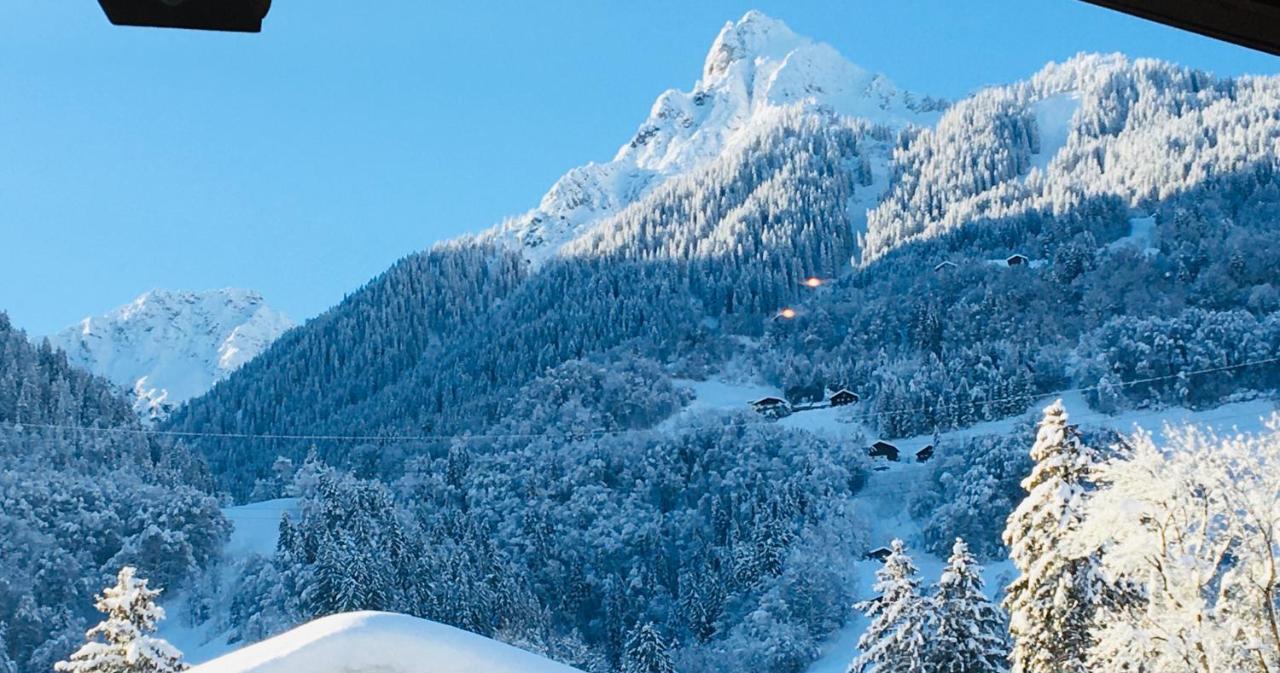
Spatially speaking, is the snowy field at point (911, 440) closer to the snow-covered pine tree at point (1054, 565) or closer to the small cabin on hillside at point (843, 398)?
the small cabin on hillside at point (843, 398)

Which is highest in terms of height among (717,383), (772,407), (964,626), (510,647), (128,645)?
(717,383)

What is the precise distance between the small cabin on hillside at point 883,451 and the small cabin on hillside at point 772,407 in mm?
13140

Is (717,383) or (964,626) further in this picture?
(717,383)

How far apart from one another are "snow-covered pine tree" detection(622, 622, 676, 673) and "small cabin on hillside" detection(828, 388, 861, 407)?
39.2 m

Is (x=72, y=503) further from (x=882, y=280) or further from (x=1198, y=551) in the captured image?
(x=882, y=280)

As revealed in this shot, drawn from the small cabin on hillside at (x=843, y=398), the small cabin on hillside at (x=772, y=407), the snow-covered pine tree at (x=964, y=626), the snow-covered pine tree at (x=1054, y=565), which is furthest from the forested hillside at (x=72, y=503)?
the small cabin on hillside at (x=843, y=398)

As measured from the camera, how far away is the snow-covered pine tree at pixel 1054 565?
2202 cm

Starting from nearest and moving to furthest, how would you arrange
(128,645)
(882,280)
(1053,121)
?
1. (128,645)
2. (882,280)
3. (1053,121)

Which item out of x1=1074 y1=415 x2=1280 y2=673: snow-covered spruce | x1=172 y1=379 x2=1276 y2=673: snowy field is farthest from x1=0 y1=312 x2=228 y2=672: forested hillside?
x1=1074 y1=415 x2=1280 y2=673: snow-covered spruce

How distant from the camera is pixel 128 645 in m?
26.7

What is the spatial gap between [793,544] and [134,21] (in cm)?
6630

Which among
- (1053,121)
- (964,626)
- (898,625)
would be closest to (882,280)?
(1053,121)

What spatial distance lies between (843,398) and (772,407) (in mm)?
5353

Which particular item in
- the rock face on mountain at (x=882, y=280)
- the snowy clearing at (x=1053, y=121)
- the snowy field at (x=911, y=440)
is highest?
Result: the snowy clearing at (x=1053, y=121)
